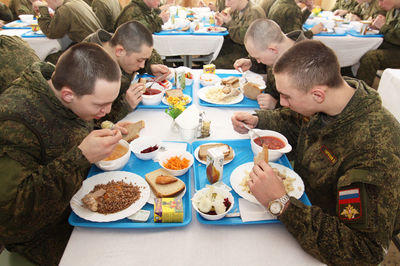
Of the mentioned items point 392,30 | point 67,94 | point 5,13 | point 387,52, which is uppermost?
point 67,94

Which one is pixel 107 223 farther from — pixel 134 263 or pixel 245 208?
pixel 245 208

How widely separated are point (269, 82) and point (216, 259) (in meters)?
1.98

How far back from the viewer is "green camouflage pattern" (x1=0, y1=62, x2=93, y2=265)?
1193mm

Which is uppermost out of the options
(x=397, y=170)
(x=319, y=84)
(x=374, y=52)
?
(x=319, y=84)

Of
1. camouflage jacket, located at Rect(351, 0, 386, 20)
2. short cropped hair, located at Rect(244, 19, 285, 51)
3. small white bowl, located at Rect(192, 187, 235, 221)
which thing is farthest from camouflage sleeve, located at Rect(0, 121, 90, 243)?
camouflage jacket, located at Rect(351, 0, 386, 20)

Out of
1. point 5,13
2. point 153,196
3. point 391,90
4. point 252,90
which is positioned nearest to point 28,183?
point 153,196

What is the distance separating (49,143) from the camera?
4.67 feet

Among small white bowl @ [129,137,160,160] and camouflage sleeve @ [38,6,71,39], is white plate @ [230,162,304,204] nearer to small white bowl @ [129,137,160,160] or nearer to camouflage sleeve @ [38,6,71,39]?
small white bowl @ [129,137,160,160]

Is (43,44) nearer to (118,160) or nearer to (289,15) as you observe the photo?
(118,160)

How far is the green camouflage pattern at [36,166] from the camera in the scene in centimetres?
119

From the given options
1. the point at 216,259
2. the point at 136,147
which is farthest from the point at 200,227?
the point at 136,147

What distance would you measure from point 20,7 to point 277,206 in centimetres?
656

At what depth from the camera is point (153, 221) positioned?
4.29 feet

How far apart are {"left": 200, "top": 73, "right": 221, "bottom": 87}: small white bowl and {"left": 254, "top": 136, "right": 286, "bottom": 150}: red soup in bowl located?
1.08m
